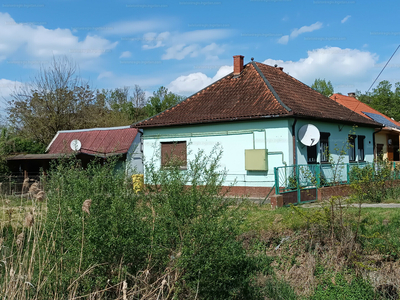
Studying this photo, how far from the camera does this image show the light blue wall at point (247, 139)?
53.0ft

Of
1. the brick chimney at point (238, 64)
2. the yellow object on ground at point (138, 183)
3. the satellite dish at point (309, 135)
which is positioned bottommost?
the yellow object on ground at point (138, 183)

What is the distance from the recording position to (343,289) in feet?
24.5

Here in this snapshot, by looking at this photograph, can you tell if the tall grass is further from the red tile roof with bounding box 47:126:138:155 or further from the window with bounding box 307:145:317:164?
the red tile roof with bounding box 47:126:138:155

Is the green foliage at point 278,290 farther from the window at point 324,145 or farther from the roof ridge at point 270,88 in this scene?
the window at point 324,145

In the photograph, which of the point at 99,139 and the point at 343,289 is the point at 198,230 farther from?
the point at 99,139

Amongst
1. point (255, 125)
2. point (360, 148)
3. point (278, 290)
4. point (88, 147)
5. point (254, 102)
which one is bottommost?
point (278, 290)

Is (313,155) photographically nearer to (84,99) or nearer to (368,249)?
(368,249)

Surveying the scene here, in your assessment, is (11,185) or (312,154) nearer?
(11,185)

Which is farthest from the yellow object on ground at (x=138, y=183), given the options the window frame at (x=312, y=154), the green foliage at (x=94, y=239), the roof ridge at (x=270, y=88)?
the window frame at (x=312, y=154)

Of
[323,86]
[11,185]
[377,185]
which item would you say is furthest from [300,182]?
[323,86]

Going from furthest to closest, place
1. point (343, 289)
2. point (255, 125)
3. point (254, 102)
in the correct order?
point (254, 102)
point (255, 125)
point (343, 289)

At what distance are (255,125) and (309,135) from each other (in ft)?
7.28

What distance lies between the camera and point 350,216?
362 inches

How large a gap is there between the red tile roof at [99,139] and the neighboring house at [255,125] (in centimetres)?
646
